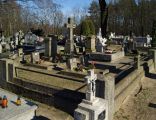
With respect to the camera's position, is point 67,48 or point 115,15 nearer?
point 67,48

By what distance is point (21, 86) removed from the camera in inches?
441

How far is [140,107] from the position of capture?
32.3ft

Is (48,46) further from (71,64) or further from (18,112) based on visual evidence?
(18,112)

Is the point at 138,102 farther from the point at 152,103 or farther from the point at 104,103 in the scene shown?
the point at 104,103

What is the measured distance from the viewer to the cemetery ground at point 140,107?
9.10 metres

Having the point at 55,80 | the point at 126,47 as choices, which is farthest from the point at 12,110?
the point at 126,47

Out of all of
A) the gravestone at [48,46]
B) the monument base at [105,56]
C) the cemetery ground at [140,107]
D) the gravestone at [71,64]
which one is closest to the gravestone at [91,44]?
the monument base at [105,56]

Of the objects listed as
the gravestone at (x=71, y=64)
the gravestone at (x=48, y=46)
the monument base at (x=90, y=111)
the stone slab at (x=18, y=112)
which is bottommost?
the stone slab at (x=18, y=112)

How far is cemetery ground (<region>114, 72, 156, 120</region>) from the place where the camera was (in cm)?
910

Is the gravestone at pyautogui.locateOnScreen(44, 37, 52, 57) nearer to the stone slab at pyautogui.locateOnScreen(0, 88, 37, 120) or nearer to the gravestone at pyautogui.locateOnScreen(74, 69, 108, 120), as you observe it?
the stone slab at pyautogui.locateOnScreen(0, 88, 37, 120)

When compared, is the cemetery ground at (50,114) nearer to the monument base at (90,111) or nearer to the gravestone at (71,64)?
the monument base at (90,111)

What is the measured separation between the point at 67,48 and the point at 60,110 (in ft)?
40.0

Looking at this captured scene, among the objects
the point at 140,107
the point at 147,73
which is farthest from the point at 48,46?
the point at 140,107

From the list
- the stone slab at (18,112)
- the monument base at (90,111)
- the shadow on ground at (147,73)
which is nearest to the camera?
the monument base at (90,111)
